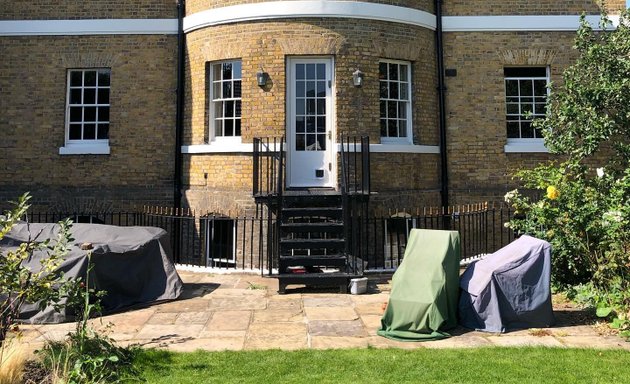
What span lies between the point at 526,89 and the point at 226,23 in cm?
704

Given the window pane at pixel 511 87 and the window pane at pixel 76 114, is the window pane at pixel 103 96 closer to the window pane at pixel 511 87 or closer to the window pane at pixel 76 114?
the window pane at pixel 76 114

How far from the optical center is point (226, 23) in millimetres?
10047

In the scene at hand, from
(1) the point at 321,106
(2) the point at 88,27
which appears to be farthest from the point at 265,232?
(2) the point at 88,27

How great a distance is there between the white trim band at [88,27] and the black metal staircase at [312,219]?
4.12m

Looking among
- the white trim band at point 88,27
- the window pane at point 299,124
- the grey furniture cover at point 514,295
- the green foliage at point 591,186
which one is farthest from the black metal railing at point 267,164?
the grey furniture cover at point 514,295

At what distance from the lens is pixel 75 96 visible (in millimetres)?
11500

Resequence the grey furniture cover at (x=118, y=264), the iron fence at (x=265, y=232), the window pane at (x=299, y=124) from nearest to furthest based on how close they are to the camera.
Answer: the grey furniture cover at (x=118, y=264), the iron fence at (x=265, y=232), the window pane at (x=299, y=124)

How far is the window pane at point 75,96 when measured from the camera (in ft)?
37.7

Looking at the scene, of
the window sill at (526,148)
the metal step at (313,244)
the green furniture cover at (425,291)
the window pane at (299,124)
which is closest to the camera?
the green furniture cover at (425,291)

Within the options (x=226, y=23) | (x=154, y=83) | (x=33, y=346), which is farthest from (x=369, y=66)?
(x=33, y=346)

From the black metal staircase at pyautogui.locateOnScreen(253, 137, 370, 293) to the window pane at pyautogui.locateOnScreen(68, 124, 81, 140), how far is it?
16.2 feet

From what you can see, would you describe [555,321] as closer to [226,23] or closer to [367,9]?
[367,9]

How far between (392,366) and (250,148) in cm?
604

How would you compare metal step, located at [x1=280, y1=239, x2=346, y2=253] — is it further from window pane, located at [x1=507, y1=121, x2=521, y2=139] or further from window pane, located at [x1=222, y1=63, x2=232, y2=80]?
window pane, located at [x1=507, y1=121, x2=521, y2=139]
